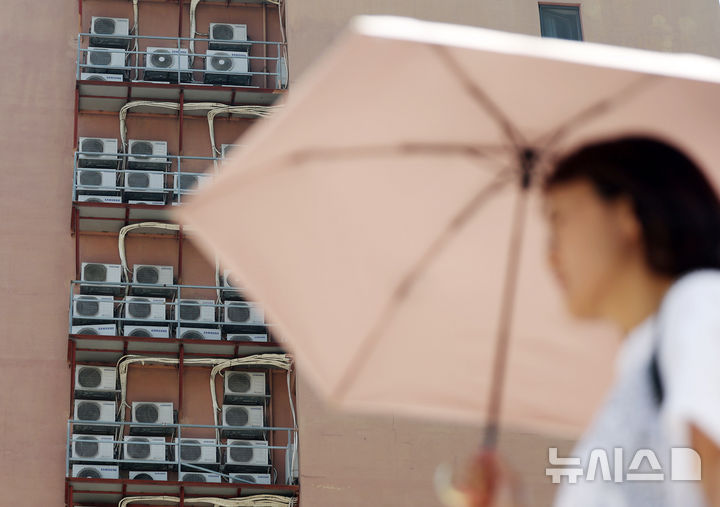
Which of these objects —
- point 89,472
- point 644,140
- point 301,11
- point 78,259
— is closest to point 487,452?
point 644,140

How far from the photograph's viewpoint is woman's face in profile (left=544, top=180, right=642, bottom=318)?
105 inches

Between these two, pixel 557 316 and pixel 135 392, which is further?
pixel 135 392

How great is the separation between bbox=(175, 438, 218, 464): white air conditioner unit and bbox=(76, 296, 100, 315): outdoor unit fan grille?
2752mm

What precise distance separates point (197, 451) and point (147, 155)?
580 centimetres

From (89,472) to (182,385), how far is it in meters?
2.27

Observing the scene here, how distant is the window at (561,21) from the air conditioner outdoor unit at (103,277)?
9772 millimetres

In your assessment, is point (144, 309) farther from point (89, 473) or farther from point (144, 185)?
point (89, 473)

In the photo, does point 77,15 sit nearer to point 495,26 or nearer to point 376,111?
point 495,26

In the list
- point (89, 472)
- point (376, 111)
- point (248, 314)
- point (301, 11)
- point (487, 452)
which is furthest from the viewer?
point (301, 11)

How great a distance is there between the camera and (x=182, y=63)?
25.5 m

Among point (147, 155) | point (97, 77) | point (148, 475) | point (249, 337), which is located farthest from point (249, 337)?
point (97, 77)

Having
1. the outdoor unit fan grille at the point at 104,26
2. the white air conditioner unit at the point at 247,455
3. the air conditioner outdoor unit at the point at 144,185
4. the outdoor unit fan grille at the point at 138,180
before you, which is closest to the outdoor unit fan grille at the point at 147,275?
the air conditioner outdoor unit at the point at 144,185

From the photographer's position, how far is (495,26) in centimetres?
2595

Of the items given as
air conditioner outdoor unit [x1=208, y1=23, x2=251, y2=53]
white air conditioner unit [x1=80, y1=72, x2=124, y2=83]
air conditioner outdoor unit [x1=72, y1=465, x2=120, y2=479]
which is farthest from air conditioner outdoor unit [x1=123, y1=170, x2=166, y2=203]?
air conditioner outdoor unit [x1=72, y1=465, x2=120, y2=479]
